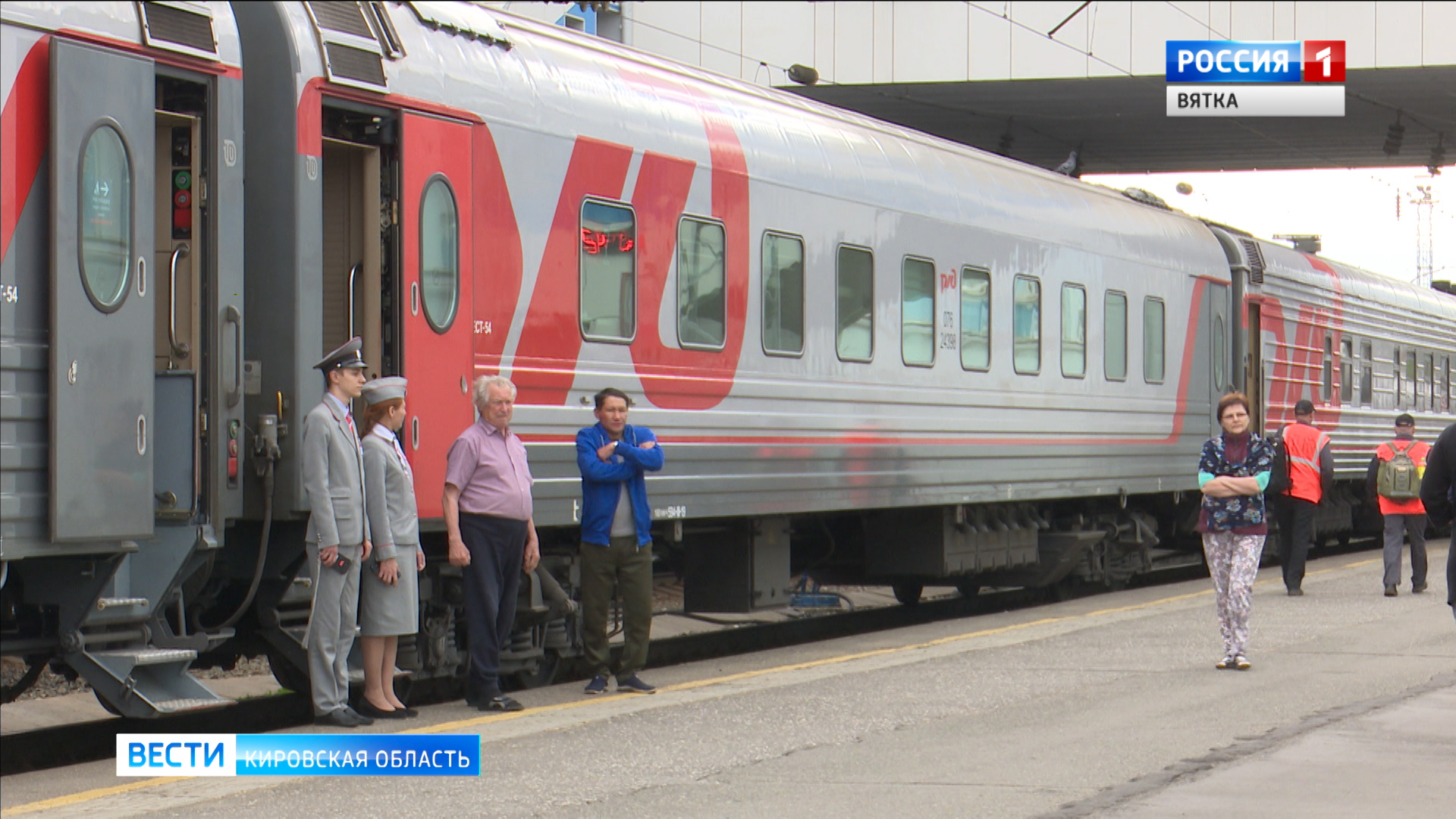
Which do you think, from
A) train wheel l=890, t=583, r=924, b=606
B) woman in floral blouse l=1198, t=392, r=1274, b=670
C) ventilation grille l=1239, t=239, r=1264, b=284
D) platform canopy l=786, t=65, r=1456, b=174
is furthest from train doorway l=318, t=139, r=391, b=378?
platform canopy l=786, t=65, r=1456, b=174

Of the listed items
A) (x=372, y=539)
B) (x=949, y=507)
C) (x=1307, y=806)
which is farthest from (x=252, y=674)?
(x=1307, y=806)

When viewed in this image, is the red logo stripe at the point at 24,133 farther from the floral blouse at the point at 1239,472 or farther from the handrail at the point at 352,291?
the floral blouse at the point at 1239,472

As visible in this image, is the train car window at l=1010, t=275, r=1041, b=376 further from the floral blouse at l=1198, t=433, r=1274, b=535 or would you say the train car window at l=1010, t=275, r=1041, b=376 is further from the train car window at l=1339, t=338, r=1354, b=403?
the train car window at l=1339, t=338, r=1354, b=403

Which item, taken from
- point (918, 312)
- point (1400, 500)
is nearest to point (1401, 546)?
point (1400, 500)

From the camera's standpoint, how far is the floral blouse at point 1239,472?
10406mm

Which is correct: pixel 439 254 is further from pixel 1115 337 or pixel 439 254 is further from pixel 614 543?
pixel 1115 337

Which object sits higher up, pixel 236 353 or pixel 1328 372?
pixel 1328 372

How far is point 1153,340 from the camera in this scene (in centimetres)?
1703

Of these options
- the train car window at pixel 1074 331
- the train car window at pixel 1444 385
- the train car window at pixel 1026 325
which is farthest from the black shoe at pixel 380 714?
the train car window at pixel 1444 385

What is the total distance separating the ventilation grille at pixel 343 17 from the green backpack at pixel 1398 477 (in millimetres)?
10310

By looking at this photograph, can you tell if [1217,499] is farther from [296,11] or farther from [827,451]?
[296,11]

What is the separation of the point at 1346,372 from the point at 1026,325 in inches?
359

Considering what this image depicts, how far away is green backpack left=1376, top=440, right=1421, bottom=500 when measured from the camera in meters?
15.6

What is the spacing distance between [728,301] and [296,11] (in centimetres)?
361
